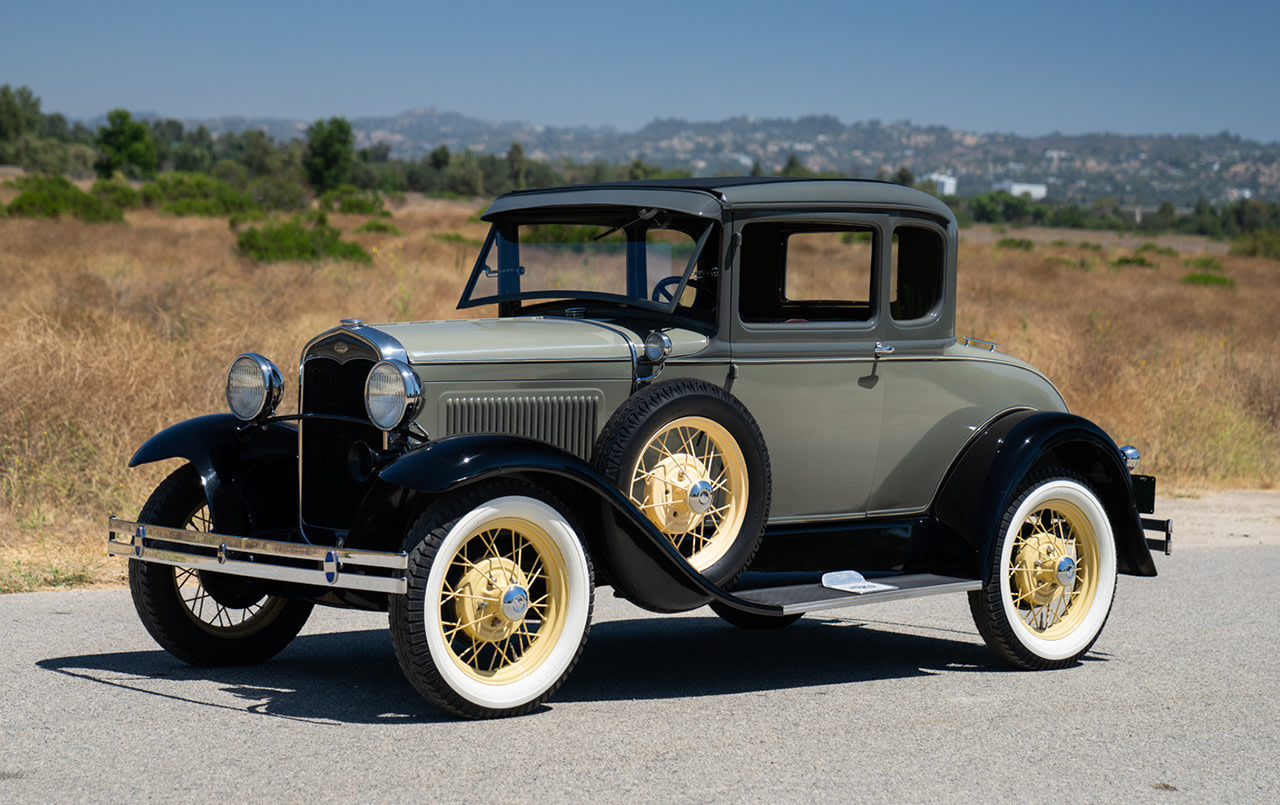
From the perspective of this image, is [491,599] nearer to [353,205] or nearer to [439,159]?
[353,205]

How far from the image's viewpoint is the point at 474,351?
15.9ft

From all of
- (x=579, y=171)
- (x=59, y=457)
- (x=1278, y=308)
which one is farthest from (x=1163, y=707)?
(x=579, y=171)

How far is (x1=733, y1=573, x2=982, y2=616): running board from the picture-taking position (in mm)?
5039

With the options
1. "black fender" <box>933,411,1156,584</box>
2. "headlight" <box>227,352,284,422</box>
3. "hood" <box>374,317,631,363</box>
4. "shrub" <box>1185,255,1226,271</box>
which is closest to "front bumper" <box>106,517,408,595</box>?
"headlight" <box>227,352,284,422</box>

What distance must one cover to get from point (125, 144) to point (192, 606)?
81.5 meters

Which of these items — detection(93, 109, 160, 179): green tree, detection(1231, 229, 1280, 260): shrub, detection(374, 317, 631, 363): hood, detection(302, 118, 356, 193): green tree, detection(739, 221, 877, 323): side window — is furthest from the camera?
detection(93, 109, 160, 179): green tree

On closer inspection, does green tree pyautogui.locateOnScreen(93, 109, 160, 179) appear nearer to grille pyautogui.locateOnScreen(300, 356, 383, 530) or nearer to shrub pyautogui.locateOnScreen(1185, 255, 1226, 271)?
shrub pyautogui.locateOnScreen(1185, 255, 1226, 271)

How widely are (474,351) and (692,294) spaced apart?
1066 mm

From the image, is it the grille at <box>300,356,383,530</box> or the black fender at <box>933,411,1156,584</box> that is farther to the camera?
the black fender at <box>933,411,1156,584</box>

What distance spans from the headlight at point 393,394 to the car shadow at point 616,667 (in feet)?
3.44

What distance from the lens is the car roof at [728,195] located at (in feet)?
17.8

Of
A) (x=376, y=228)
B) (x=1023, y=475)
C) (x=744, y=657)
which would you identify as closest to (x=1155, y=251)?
(x=376, y=228)

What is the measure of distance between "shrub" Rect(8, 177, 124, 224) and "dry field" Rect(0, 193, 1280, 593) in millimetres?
2833

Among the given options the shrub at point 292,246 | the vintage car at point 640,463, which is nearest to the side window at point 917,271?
the vintage car at point 640,463
